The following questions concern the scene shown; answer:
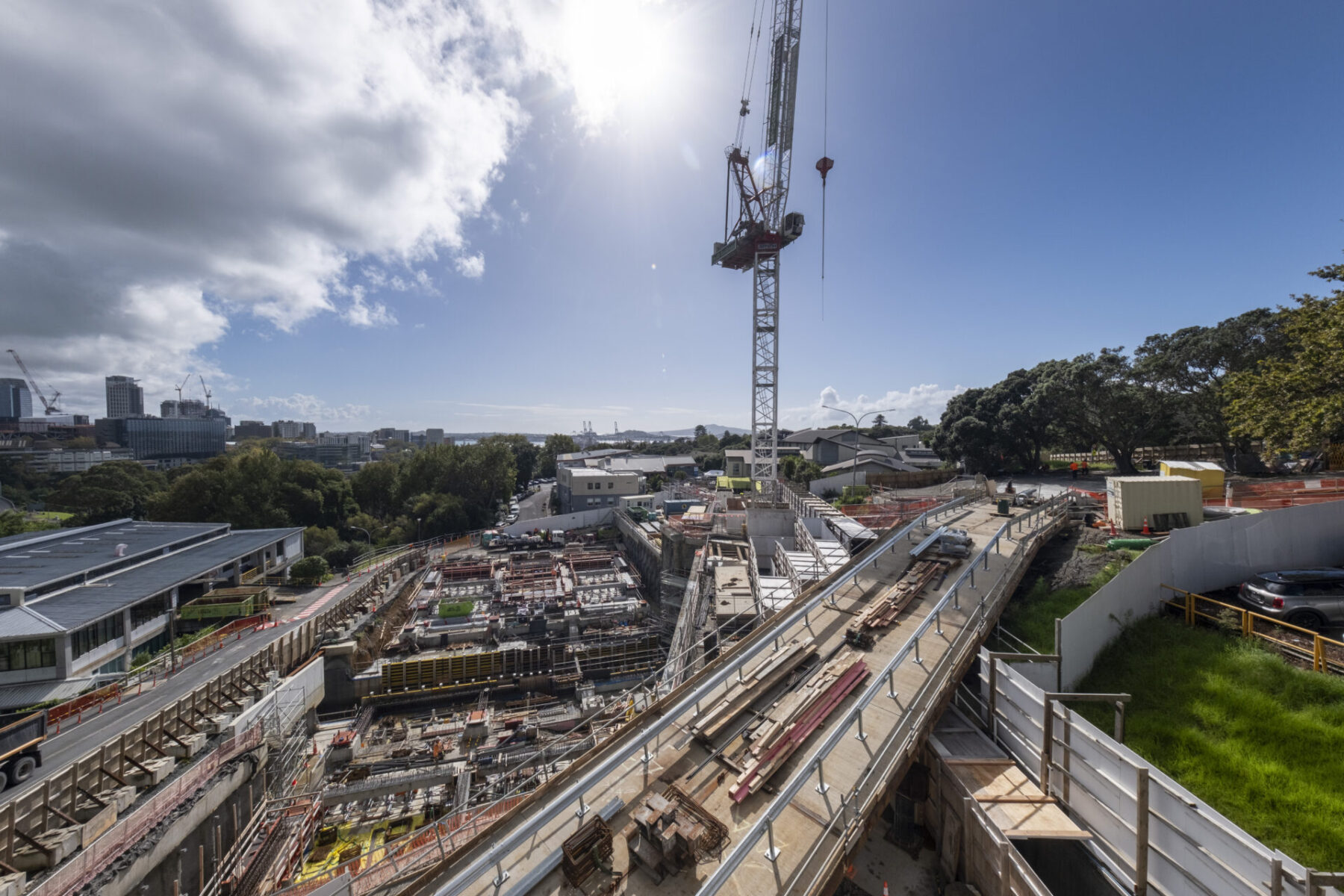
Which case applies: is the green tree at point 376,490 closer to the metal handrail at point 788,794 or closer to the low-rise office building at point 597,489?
the low-rise office building at point 597,489

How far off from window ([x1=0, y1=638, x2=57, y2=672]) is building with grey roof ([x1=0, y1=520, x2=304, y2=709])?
0.10 ft

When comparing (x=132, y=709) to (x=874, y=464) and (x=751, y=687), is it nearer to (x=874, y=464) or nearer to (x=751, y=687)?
(x=751, y=687)

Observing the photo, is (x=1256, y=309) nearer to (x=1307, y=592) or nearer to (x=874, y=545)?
(x=1307, y=592)

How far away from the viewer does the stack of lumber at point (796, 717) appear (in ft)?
24.1

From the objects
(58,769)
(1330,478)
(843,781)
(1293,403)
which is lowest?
(58,769)

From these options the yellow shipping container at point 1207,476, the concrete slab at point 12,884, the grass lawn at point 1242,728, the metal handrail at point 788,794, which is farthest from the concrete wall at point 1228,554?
the concrete slab at point 12,884

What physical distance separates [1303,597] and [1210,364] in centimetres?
2835

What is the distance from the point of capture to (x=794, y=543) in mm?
25797

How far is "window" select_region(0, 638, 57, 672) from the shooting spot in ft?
62.0

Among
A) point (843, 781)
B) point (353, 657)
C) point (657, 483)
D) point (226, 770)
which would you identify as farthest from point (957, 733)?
point (657, 483)

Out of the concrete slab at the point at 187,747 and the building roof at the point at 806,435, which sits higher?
the building roof at the point at 806,435

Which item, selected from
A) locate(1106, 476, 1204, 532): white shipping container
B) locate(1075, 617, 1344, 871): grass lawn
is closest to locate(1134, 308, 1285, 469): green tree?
locate(1106, 476, 1204, 532): white shipping container

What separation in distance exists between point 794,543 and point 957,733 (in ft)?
53.6

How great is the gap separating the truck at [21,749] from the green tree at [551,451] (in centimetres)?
8462
